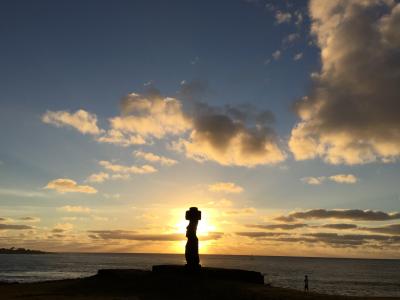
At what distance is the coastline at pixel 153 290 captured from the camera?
67.3 feet

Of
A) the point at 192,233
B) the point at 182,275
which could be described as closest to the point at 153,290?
the point at 182,275

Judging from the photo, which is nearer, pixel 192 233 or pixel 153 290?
pixel 153 290

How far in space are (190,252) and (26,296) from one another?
32.2ft

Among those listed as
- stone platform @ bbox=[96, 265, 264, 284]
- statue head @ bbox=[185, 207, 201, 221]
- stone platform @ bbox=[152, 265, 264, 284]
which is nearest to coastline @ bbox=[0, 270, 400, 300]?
stone platform @ bbox=[96, 265, 264, 284]

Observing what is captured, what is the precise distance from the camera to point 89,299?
2020 centimetres

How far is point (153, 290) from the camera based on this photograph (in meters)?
22.4

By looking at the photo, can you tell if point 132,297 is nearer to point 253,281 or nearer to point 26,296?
point 26,296

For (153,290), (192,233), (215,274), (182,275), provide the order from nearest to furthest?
1. (153,290)
2. (182,275)
3. (215,274)
4. (192,233)

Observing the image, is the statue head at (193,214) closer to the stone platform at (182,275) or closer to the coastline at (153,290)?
the stone platform at (182,275)

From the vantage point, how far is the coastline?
20516 millimetres

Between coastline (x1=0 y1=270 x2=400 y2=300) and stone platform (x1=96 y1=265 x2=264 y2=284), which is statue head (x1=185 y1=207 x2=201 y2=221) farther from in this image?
coastline (x1=0 y1=270 x2=400 y2=300)

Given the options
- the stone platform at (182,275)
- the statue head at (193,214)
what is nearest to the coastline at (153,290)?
the stone platform at (182,275)

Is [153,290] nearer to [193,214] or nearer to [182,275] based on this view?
[182,275]

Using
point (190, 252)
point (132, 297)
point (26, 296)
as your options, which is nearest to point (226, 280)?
point (190, 252)
